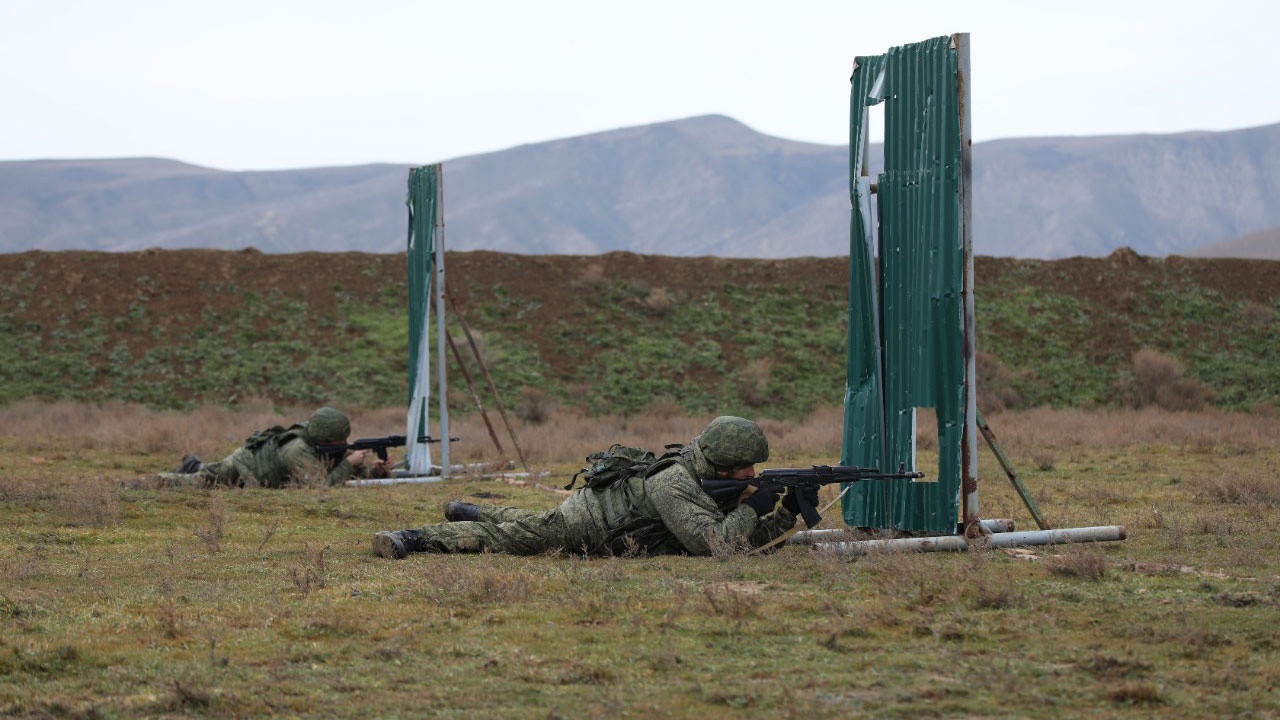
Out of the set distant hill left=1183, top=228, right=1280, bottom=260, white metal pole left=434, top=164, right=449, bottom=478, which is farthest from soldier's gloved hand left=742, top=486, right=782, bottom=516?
distant hill left=1183, top=228, right=1280, bottom=260

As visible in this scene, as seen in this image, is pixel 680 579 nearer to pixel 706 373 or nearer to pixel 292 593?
pixel 292 593

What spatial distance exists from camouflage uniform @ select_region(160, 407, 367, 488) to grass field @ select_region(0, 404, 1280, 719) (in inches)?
125

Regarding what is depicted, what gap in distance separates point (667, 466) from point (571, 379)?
24435mm

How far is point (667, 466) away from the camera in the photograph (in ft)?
29.9

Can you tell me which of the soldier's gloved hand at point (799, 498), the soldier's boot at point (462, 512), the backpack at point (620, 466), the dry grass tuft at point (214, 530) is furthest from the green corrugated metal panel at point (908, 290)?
the dry grass tuft at point (214, 530)

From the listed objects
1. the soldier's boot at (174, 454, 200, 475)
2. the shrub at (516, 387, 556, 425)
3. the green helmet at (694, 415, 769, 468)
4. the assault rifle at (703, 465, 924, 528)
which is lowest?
the shrub at (516, 387, 556, 425)

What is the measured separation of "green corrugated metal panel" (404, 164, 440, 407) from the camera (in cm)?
1711

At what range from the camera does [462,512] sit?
1000 centimetres

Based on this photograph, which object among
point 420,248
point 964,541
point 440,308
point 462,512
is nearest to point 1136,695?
point 964,541

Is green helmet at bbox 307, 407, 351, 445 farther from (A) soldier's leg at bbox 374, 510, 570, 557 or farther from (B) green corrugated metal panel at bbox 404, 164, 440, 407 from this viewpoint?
(A) soldier's leg at bbox 374, 510, 570, 557

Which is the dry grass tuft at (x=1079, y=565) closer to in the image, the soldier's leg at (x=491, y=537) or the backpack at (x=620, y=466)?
the backpack at (x=620, y=466)

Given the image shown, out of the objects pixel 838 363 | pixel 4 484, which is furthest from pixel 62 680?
pixel 838 363

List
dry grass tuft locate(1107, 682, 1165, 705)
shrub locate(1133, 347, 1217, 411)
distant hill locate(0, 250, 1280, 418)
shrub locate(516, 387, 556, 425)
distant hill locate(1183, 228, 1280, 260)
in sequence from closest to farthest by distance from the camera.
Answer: dry grass tuft locate(1107, 682, 1165, 705) → shrub locate(516, 387, 556, 425) → shrub locate(1133, 347, 1217, 411) → distant hill locate(0, 250, 1280, 418) → distant hill locate(1183, 228, 1280, 260)

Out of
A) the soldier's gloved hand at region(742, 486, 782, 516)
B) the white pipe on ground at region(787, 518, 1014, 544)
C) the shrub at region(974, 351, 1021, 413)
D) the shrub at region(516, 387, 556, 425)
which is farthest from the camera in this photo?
the shrub at region(974, 351, 1021, 413)
